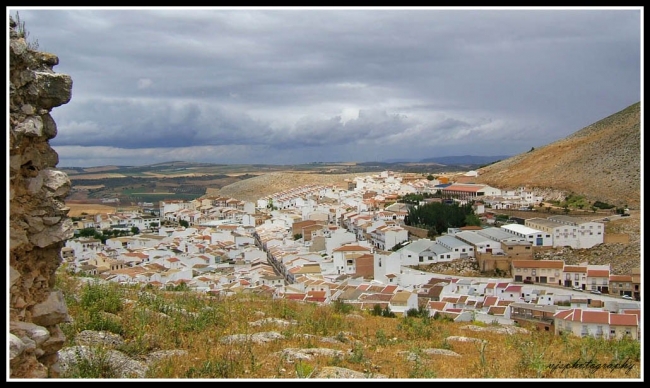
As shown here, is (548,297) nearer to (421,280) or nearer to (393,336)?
(421,280)

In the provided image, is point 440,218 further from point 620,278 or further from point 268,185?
point 268,185

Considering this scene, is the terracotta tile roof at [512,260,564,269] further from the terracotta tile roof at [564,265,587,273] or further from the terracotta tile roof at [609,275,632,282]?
the terracotta tile roof at [609,275,632,282]

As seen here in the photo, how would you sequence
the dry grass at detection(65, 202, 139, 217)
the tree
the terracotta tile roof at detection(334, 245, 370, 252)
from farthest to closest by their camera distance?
the dry grass at detection(65, 202, 139, 217), the tree, the terracotta tile roof at detection(334, 245, 370, 252)

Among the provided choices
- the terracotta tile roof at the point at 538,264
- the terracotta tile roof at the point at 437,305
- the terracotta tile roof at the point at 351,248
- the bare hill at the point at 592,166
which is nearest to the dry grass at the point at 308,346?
the terracotta tile roof at the point at 437,305

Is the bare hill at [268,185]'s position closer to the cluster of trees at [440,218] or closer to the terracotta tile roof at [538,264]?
the cluster of trees at [440,218]

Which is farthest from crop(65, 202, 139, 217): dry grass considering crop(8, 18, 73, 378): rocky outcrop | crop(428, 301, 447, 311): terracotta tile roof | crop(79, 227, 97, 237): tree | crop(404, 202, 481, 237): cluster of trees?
crop(8, 18, 73, 378): rocky outcrop

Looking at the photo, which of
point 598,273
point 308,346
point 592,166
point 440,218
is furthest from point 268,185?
point 308,346
